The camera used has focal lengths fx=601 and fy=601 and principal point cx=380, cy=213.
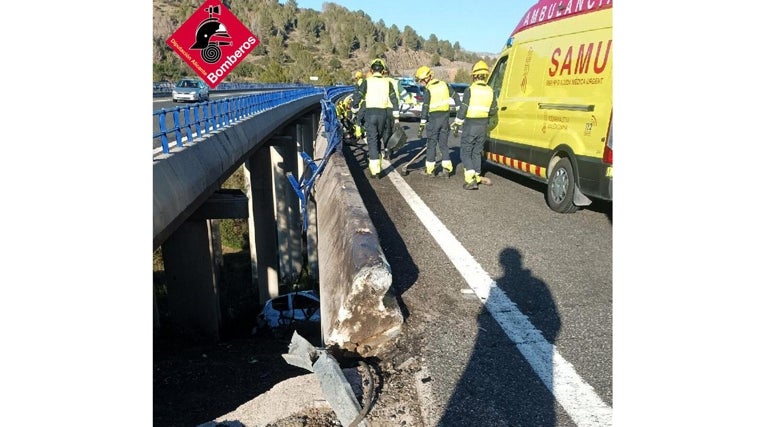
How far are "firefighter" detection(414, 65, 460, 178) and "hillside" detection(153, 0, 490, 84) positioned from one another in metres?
72.2

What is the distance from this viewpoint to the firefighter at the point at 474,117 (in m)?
8.45

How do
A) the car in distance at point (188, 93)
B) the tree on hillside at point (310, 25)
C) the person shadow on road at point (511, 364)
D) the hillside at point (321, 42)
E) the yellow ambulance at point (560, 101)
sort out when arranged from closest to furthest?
the person shadow on road at point (511, 364)
the yellow ambulance at point (560, 101)
the car in distance at point (188, 93)
the hillside at point (321, 42)
the tree on hillside at point (310, 25)

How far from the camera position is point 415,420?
110 inches

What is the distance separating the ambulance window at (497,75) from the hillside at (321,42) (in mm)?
72399

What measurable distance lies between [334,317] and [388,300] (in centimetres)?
35

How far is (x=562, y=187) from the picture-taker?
7.22 meters

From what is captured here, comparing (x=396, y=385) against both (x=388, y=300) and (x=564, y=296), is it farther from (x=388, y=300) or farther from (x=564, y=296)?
(x=564, y=296)

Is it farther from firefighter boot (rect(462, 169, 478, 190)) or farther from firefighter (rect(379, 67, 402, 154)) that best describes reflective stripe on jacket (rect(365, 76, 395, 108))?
firefighter boot (rect(462, 169, 478, 190))

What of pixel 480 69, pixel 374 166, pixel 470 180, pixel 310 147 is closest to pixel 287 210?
pixel 310 147

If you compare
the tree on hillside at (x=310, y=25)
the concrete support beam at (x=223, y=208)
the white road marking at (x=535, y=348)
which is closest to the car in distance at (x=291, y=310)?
the concrete support beam at (x=223, y=208)

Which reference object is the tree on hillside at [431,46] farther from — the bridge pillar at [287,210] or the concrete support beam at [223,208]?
the concrete support beam at [223,208]

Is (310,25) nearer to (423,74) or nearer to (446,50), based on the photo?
(446,50)

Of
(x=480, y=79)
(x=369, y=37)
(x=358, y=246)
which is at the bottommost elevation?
(x=358, y=246)

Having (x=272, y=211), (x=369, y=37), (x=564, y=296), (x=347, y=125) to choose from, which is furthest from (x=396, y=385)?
(x=369, y=37)
